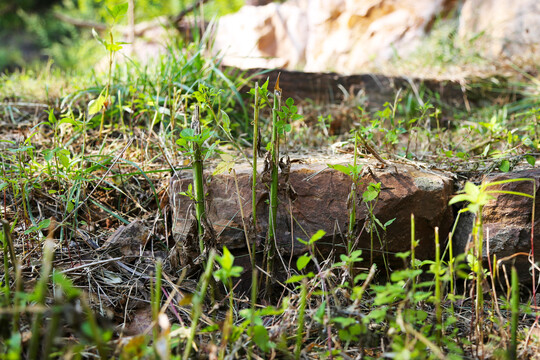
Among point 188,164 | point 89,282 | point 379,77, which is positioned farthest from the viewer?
point 379,77

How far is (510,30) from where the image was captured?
414 cm

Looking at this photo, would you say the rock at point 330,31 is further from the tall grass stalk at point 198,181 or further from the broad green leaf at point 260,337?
the broad green leaf at point 260,337

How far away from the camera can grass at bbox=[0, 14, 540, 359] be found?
36.4 inches

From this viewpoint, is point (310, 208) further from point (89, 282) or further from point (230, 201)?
point (89, 282)

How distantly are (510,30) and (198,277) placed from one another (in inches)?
169

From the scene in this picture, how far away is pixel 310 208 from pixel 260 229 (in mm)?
233

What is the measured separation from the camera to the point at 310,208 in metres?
1.53

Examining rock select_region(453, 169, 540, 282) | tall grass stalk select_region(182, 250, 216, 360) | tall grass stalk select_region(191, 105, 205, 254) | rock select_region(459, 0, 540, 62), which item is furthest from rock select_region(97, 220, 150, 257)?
rock select_region(459, 0, 540, 62)

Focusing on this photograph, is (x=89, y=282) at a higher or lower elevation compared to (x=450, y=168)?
lower

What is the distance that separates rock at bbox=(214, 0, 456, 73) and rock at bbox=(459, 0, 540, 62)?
0.88 m

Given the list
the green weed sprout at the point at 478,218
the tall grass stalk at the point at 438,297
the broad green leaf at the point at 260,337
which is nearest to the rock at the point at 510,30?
the green weed sprout at the point at 478,218

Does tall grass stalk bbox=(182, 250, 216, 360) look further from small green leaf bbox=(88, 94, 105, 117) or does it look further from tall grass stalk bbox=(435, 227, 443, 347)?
small green leaf bbox=(88, 94, 105, 117)

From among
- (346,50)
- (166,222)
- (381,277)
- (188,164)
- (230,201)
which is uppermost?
(346,50)

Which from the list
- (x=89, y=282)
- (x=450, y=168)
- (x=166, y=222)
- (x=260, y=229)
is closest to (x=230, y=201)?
(x=260, y=229)
